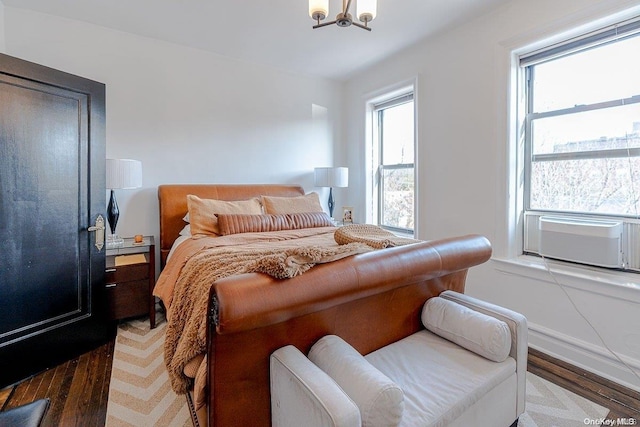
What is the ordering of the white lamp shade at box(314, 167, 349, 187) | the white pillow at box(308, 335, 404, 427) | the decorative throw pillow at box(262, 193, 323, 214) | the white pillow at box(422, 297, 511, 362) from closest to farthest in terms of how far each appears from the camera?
the white pillow at box(308, 335, 404, 427), the white pillow at box(422, 297, 511, 362), the decorative throw pillow at box(262, 193, 323, 214), the white lamp shade at box(314, 167, 349, 187)

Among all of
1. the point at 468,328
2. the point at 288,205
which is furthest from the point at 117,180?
the point at 468,328

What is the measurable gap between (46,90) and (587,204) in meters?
3.85

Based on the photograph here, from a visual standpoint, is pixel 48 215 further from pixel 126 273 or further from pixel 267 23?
pixel 267 23

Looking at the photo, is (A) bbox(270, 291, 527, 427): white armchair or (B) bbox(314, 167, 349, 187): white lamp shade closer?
(A) bbox(270, 291, 527, 427): white armchair

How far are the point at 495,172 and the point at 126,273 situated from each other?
3.22 m

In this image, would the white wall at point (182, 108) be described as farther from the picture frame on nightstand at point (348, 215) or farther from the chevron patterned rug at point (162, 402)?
the chevron patterned rug at point (162, 402)

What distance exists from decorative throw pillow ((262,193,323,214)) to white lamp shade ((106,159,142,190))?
3.94 feet

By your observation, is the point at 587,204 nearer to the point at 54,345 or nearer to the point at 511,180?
the point at 511,180

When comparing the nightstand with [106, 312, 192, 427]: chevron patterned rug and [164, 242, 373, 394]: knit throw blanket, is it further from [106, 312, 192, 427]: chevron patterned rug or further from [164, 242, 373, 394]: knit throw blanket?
[164, 242, 373, 394]: knit throw blanket

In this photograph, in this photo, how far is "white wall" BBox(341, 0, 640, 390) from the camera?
2094 mm

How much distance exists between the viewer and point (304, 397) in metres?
1.01

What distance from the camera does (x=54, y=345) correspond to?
7.19ft

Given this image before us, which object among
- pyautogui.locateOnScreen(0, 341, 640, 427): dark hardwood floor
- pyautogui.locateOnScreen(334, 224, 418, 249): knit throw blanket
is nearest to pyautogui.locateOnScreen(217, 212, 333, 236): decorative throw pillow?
pyautogui.locateOnScreen(334, 224, 418, 249): knit throw blanket

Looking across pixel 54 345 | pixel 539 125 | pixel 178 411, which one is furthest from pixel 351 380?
pixel 539 125
